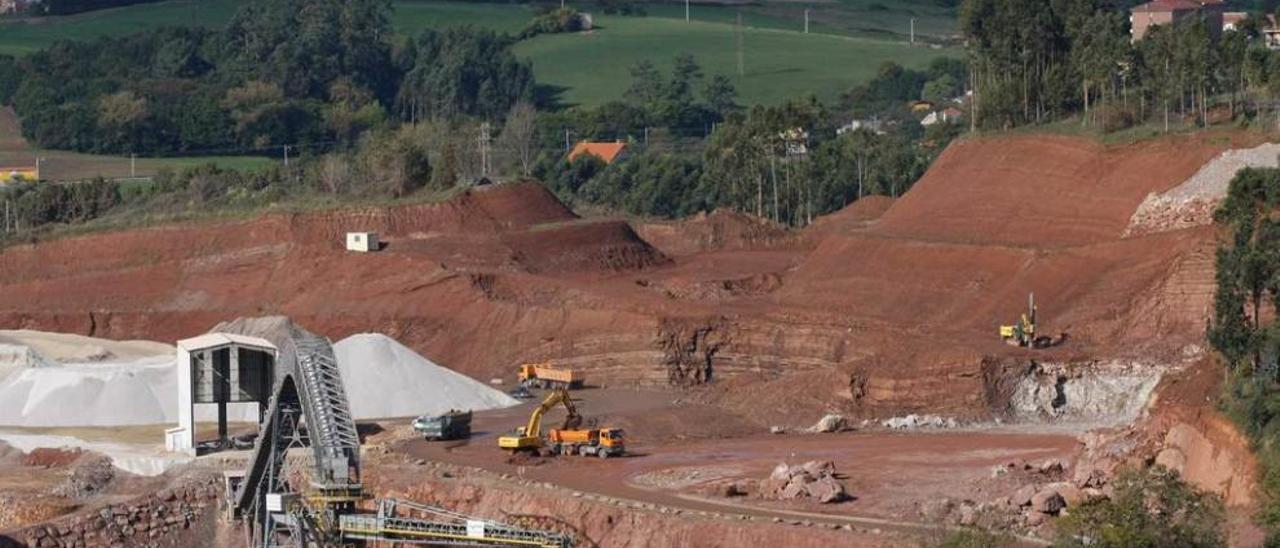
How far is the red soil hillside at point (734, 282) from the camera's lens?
344 feet

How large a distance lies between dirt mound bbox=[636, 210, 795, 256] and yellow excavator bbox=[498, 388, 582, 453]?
4580 centimetres

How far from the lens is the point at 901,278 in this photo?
11906cm

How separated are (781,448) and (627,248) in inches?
1723

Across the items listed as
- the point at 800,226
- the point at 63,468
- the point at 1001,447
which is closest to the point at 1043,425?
the point at 1001,447

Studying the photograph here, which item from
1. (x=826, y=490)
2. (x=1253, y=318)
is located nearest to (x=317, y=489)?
(x=826, y=490)

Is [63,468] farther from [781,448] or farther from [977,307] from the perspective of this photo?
[977,307]

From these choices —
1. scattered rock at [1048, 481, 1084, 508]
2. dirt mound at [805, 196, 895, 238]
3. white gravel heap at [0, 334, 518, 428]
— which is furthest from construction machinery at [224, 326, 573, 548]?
dirt mound at [805, 196, 895, 238]

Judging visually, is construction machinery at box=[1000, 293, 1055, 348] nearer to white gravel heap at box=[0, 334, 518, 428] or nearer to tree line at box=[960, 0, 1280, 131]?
tree line at box=[960, 0, 1280, 131]

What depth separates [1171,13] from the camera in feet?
591

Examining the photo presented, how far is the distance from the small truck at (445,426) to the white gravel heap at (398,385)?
17.6 feet

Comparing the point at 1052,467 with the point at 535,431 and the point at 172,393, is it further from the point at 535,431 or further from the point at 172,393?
the point at 172,393

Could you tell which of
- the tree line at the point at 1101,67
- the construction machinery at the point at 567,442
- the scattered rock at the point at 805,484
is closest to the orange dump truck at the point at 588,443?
the construction machinery at the point at 567,442

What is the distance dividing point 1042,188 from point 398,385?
26.3 metres

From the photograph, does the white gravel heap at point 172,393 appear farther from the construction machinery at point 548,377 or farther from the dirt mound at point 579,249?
the dirt mound at point 579,249
